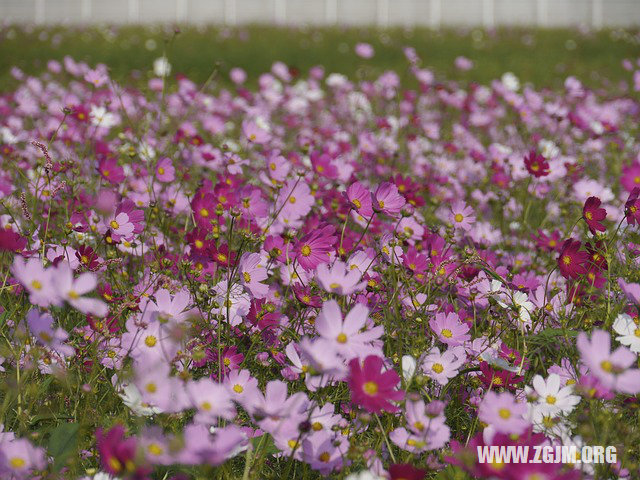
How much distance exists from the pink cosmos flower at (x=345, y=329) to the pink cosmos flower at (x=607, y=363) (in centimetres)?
28

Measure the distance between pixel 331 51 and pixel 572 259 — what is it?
7.29 meters

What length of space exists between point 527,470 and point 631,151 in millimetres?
2969

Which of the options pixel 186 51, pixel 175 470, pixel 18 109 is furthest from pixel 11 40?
pixel 175 470

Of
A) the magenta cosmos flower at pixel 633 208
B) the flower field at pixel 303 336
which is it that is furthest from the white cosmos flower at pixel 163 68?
A: the magenta cosmos flower at pixel 633 208

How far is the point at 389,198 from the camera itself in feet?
4.74

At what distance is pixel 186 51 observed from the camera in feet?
26.1

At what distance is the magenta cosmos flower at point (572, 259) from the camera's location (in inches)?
54.1

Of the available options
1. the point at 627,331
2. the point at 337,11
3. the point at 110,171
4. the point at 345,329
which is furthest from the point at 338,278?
the point at 337,11

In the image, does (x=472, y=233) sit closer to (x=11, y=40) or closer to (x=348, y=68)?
(x=348, y=68)

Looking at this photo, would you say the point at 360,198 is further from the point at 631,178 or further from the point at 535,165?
the point at 631,178

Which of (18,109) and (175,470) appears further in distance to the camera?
(18,109)

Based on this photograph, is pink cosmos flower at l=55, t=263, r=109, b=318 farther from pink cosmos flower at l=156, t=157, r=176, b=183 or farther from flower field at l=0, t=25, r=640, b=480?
pink cosmos flower at l=156, t=157, r=176, b=183

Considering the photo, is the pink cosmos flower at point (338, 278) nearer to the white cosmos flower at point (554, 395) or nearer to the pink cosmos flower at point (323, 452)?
the pink cosmos flower at point (323, 452)

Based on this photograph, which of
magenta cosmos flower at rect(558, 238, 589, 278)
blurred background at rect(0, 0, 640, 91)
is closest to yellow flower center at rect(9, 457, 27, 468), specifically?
magenta cosmos flower at rect(558, 238, 589, 278)
